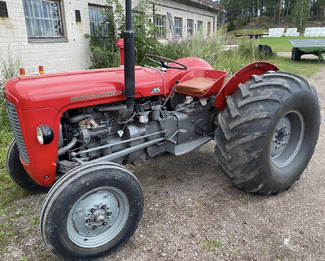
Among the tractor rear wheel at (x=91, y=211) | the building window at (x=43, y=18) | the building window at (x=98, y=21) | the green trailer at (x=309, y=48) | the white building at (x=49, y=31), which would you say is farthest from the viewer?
the green trailer at (x=309, y=48)

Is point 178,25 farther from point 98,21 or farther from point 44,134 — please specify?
point 44,134

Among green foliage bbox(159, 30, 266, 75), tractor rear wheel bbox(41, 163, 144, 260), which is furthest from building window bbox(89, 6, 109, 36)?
tractor rear wheel bbox(41, 163, 144, 260)

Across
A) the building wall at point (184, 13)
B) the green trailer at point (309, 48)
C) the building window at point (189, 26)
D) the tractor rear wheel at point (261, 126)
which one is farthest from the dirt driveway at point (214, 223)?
the building window at point (189, 26)

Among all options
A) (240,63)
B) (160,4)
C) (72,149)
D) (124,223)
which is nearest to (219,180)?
(124,223)

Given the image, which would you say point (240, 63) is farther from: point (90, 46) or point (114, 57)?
point (90, 46)

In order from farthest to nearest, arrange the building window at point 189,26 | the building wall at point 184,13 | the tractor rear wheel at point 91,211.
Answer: the building window at point 189,26 → the building wall at point 184,13 → the tractor rear wheel at point 91,211

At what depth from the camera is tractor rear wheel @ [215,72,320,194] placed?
2527 millimetres

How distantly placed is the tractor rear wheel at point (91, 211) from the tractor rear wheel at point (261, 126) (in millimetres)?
946

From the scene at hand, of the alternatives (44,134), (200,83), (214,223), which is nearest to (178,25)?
(200,83)

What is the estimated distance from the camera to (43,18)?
6906 millimetres

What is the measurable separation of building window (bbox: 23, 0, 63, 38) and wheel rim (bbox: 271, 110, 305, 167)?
6087 mm

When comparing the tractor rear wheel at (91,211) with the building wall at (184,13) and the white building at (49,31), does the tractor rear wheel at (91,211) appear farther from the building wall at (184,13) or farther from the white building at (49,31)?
the building wall at (184,13)

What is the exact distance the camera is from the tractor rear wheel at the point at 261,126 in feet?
8.29

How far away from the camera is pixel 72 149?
7.94 feet
